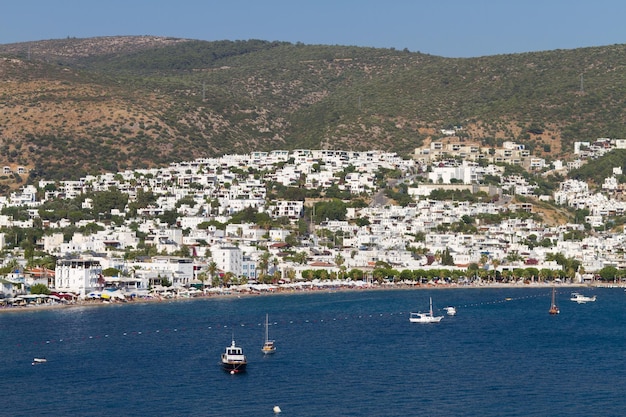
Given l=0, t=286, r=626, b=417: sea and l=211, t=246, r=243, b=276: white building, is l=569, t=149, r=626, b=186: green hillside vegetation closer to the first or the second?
l=211, t=246, r=243, b=276: white building

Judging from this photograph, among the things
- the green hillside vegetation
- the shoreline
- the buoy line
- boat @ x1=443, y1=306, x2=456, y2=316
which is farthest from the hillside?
the buoy line

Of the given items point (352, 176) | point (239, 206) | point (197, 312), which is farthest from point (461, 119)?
point (197, 312)

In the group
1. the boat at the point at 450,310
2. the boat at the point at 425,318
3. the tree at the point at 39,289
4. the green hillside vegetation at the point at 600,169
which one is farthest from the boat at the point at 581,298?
the green hillside vegetation at the point at 600,169

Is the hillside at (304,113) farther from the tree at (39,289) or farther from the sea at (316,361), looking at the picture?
the sea at (316,361)

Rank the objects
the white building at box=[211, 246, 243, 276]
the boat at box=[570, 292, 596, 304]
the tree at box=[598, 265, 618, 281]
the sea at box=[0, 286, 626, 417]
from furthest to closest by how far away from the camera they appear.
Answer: the tree at box=[598, 265, 618, 281] < the white building at box=[211, 246, 243, 276] < the boat at box=[570, 292, 596, 304] < the sea at box=[0, 286, 626, 417]

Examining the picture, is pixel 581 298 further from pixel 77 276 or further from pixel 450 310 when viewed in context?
pixel 77 276
